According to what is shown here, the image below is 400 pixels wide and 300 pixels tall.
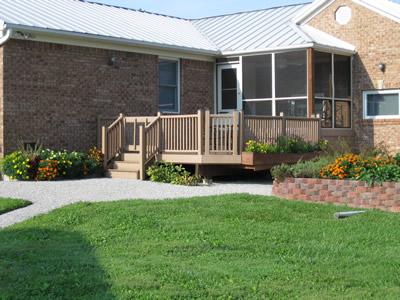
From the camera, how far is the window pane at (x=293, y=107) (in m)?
17.2

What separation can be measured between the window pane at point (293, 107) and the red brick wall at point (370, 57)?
2275 millimetres

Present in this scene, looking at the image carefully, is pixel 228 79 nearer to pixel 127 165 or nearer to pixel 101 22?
pixel 101 22

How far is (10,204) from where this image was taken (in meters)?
9.94

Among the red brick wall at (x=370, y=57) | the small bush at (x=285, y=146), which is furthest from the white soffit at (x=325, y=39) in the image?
the small bush at (x=285, y=146)

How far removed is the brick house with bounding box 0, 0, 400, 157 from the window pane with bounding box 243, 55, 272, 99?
→ 32mm

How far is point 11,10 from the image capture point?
1574 centimetres

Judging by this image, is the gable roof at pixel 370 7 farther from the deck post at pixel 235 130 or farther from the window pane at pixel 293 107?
the deck post at pixel 235 130

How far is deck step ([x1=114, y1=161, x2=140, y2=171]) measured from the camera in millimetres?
14675

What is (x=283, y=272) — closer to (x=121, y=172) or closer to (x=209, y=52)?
(x=121, y=172)

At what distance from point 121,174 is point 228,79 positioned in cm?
593

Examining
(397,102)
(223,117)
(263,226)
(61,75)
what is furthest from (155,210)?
(397,102)

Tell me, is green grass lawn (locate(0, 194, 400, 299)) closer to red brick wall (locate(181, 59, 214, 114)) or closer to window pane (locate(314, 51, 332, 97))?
window pane (locate(314, 51, 332, 97))

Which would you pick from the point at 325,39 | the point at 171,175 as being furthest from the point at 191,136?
the point at 325,39

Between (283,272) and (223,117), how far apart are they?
8048 mm
